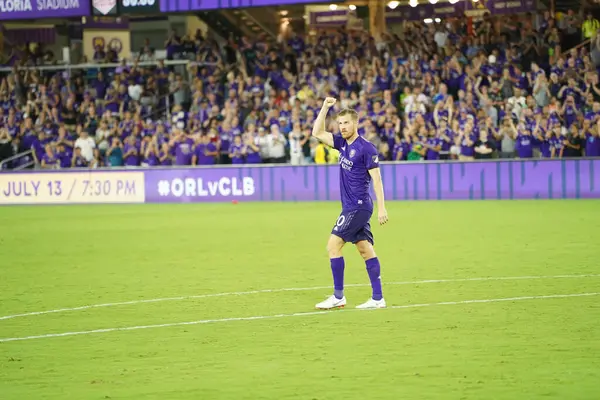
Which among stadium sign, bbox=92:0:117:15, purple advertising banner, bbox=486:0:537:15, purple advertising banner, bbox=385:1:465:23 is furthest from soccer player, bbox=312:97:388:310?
purple advertising banner, bbox=385:1:465:23

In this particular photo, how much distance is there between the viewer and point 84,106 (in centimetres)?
3656

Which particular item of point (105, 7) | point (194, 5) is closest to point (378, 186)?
point (194, 5)

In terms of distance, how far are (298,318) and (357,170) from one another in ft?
5.09

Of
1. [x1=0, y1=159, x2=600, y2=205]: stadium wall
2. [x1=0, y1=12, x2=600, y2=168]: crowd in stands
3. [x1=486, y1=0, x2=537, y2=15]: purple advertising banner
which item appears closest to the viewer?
[x1=0, y1=159, x2=600, y2=205]: stadium wall

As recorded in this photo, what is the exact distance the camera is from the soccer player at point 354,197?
1007 cm

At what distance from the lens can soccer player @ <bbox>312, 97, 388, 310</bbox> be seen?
10.1 metres

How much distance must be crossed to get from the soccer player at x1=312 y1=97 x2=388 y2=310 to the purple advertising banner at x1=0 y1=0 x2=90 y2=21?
2565 cm

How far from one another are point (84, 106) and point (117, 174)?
6.36m

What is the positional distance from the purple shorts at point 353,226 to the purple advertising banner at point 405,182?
1744 cm

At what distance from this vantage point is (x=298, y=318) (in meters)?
9.86

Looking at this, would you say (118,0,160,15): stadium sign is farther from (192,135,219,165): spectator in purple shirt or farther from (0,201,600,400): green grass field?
(0,201,600,400): green grass field

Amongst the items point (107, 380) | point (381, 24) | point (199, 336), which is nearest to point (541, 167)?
point (381, 24)

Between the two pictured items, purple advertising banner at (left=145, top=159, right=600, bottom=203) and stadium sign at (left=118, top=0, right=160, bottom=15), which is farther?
stadium sign at (left=118, top=0, right=160, bottom=15)

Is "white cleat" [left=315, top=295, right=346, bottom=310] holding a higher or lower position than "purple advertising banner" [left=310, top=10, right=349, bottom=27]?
lower
